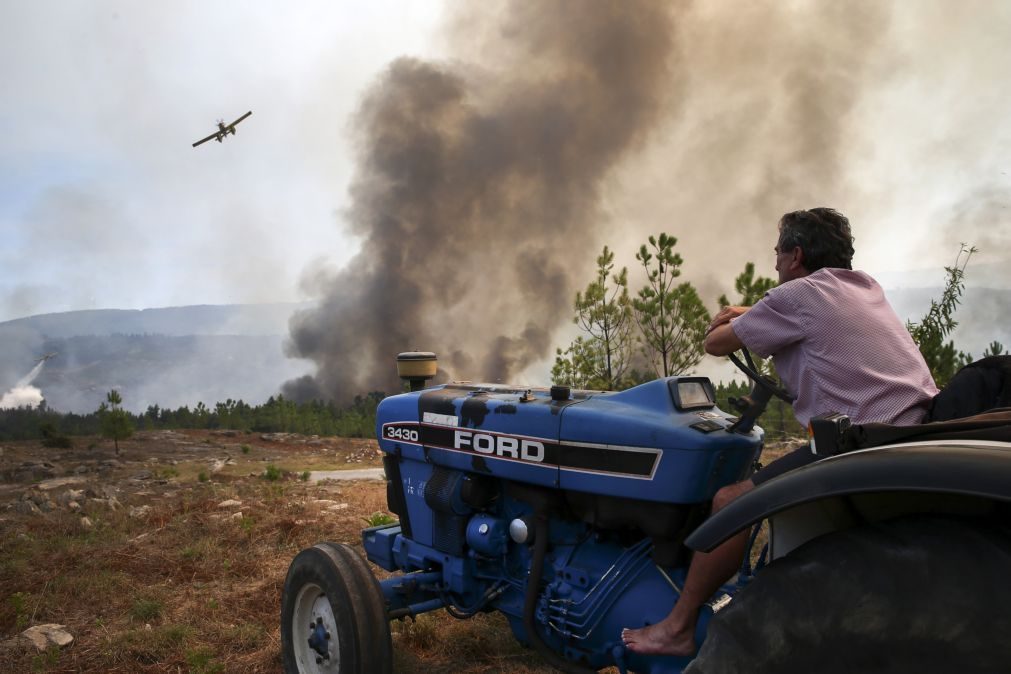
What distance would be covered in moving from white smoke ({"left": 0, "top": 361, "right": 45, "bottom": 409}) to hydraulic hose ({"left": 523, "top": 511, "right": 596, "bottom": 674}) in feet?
Result: 117

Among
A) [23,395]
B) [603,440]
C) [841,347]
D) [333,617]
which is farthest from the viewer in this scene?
[23,395]

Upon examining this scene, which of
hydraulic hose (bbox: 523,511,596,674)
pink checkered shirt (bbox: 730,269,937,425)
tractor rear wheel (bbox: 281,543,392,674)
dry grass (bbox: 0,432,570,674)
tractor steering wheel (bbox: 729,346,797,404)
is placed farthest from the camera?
dry grass (bbox: 0,432,570,674)

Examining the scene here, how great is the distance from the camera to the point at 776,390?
2201 mm

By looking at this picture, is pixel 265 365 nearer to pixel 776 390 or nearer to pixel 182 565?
pixel 182 565

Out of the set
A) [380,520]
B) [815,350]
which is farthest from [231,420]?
[815,350]

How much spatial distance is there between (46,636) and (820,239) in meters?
4.47

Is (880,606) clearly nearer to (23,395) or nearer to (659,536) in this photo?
(659,536)

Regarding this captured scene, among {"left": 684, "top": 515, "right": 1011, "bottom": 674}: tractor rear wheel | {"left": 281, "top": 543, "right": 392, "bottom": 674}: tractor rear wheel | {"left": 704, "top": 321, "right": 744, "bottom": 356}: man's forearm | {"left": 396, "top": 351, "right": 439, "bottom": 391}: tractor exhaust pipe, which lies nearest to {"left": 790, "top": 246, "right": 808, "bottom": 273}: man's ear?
{"left": 704, "top": 321, "right": 744, "bottom": 356}: man's forearm

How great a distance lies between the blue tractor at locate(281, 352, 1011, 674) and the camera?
1.29m

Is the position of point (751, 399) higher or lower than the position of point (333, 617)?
higher

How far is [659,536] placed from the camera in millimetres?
2439

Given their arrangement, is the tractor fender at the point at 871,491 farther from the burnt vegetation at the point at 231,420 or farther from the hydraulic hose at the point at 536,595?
Result: the burnt vegetation at the point at 231,420

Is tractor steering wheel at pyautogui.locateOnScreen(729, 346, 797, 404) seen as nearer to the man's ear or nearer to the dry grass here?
the man's ear

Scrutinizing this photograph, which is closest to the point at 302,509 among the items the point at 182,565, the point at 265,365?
the point at 182,565
